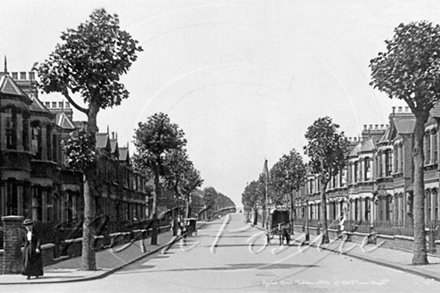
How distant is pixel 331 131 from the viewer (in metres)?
43.5

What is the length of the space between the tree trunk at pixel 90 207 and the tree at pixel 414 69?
10851 millimetres

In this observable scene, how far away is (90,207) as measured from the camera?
941 inches

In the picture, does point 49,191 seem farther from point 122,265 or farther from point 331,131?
point 331,131

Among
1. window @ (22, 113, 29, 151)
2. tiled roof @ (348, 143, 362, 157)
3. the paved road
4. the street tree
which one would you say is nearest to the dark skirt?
the paved road

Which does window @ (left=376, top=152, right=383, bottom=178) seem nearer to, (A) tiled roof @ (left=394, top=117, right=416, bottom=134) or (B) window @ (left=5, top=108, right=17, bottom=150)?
(A) tiled roof @ (left=394, top=117, right=416, bottom=134)

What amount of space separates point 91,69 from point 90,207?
17.0 ft

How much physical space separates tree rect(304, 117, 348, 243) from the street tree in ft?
31.9

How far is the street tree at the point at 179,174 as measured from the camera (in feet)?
159

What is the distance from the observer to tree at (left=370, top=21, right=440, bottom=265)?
2308cm

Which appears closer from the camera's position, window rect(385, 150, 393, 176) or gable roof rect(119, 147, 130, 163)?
window rect(385, 150, 393, 176)

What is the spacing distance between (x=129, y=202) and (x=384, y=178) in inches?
1030

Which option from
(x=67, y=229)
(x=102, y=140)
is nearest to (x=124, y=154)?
(x=102, y=140)

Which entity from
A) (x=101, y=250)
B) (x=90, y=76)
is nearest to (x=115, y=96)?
(x=90, y=76)

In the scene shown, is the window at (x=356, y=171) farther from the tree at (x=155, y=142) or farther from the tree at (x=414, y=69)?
the tree at (x=414, y=69)
